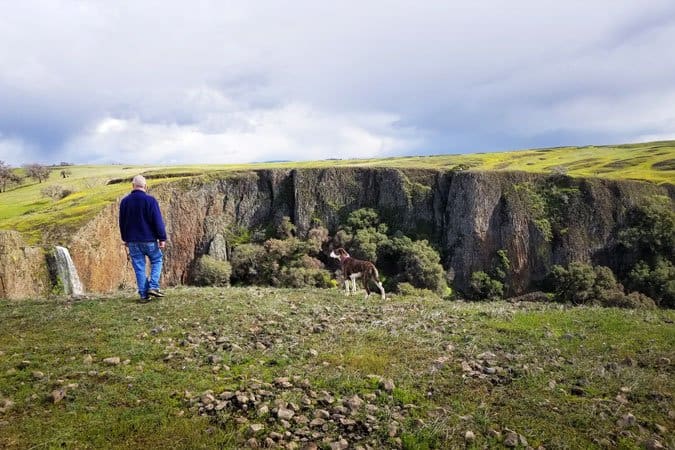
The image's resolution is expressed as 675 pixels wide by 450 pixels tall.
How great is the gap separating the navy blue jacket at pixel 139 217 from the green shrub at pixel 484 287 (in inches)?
1928

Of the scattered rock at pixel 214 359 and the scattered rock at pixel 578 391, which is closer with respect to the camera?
the scattered rock at pixel 578 391

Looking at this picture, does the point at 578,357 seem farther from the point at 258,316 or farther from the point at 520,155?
the point at 520,155

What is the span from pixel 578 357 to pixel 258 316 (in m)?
7.61

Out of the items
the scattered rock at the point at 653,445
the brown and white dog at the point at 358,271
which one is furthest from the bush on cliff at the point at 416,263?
the scattered rock at the point at 653,445

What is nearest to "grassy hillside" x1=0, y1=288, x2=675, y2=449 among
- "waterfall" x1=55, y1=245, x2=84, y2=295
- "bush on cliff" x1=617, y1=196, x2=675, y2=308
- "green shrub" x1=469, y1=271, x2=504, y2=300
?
"waterfall" x1=55, y1=245, x2=84, y2=295

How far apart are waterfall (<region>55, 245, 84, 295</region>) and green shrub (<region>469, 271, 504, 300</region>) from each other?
43.6 meters

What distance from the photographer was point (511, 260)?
59938mm

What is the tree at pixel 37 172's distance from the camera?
111 metres

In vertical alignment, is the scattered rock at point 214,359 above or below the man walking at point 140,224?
below

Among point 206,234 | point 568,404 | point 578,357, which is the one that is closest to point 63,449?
point 568,404

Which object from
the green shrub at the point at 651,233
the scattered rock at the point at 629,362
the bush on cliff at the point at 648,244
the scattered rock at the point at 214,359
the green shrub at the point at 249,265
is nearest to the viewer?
the scattered rock at the point at 214,359

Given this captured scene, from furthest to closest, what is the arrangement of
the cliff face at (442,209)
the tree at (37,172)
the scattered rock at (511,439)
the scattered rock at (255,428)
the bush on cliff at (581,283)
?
the tree at (37,172), the cliff face at (442,209), the bush on cliff at (581,283), the scattered rock at (255,428), the scattered rock at (511,439)

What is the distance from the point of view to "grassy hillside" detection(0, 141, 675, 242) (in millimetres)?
39250

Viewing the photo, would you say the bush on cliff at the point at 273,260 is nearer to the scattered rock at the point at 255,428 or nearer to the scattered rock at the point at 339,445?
the scattered rock at the point at 255,428
